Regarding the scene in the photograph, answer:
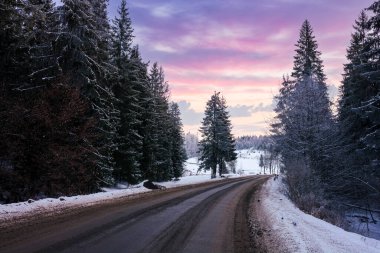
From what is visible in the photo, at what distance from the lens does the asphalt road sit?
282 inches

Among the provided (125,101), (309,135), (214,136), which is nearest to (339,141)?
(309,135)

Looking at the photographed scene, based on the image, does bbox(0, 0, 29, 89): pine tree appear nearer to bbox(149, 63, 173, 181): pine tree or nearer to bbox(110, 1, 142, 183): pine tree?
bbox(110, 1, 142, 183): pine tree

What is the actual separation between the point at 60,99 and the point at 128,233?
9747 mm

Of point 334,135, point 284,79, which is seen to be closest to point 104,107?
point 334,135

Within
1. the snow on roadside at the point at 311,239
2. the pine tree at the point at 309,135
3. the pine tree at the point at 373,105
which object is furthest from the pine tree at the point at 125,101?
the snow on roadside at the point at 311,239

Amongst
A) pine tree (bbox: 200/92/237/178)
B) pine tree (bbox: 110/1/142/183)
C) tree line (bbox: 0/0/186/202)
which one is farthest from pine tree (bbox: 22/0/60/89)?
pine tree (bbox: 200/92/237/178)

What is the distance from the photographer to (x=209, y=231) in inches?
384

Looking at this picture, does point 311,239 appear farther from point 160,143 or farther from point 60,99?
point 160,143

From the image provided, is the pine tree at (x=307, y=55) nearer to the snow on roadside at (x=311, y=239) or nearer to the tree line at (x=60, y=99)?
the tree line at (x=60, y=99)

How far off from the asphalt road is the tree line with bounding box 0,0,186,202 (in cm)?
406

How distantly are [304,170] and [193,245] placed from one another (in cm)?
1506

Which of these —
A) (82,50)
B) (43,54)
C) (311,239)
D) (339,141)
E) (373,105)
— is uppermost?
(82,50)

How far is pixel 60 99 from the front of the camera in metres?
16.6

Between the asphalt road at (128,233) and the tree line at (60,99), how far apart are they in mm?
4059
